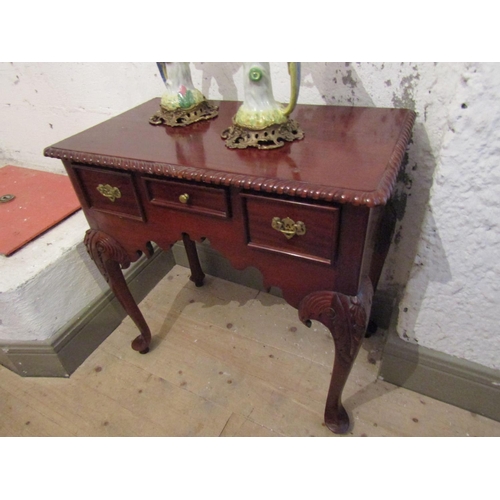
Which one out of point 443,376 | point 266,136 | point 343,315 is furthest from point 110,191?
point 443,376

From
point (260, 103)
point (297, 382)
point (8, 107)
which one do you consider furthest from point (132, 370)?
point (8, 107)

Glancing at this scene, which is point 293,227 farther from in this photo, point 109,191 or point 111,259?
point 111,259

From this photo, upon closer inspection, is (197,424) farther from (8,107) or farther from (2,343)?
(8,107)

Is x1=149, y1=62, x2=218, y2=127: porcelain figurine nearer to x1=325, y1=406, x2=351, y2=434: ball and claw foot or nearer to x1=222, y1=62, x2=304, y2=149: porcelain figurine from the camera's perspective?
x1=222, y1=62, x2=304, y2=149: porcelain figurine

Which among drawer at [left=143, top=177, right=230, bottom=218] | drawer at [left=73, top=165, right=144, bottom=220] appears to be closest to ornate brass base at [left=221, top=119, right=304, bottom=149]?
drawer at [left=143, top=177, right=230, bottom=218]

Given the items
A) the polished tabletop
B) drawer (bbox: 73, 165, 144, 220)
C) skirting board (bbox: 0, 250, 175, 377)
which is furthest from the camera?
skirting board (bbox: 0, 250, 175, 377)

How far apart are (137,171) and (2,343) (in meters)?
0.91

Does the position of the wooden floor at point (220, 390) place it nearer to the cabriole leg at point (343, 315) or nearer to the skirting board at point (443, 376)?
the skirting board at point (443, 376)

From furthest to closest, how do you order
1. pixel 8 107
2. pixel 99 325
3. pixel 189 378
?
pixel 8 107 → pixel 99 325 → pixel 189 378

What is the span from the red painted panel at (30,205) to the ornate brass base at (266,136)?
86 centimetres

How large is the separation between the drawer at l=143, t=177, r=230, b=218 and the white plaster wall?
0.47 metres

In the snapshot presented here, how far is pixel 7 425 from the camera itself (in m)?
1.14

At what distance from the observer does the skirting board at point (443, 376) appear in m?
0.99

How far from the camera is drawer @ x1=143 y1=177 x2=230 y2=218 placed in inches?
29.4
